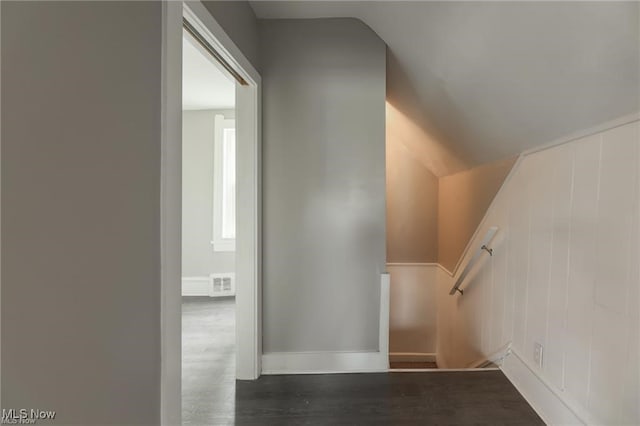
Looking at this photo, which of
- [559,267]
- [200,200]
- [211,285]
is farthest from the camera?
[200,200]

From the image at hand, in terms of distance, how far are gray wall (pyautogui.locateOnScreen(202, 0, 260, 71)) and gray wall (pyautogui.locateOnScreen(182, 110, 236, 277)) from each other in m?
2.78

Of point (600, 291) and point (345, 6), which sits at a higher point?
point (345, 6)

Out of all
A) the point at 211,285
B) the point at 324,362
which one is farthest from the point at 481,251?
the point at 211,285

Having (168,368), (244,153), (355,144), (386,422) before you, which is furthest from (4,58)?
(386,422)

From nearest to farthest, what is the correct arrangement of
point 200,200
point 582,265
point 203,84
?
point 582,265 < point 203,84 < point 200,200

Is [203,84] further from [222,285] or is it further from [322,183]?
[222,285]

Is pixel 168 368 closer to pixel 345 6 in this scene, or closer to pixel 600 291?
pixel 600 291

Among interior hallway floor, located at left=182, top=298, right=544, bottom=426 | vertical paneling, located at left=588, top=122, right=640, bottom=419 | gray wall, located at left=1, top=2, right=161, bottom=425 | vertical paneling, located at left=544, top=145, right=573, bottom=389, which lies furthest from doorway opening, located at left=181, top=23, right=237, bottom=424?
vertical paneling, located at left=588, top=122, right=640, bottom=419

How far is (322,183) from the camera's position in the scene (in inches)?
95.0

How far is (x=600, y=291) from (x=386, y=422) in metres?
1.26

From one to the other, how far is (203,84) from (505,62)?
335 cm

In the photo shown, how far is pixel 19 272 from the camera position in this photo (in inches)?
28.0

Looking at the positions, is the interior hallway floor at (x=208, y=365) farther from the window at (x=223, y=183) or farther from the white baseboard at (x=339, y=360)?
the window at (x=223, y=183)

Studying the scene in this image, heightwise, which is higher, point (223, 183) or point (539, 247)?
point (223, 183)
